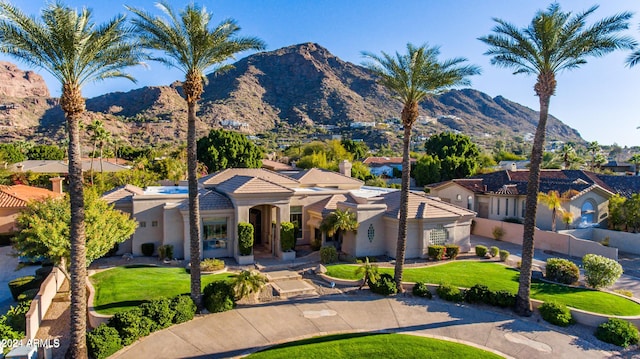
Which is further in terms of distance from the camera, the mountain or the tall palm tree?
the mountain

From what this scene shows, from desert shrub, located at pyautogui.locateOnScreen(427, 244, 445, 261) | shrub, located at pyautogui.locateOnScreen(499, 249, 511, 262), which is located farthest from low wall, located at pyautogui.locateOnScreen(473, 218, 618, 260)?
desert shrub, located at pyautogui.locateOnScreen(427, 244, 445, 261)

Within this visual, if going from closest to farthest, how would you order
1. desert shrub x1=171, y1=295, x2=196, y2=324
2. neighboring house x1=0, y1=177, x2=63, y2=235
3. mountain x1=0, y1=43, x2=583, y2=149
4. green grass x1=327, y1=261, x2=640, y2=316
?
desert shrub x1=171, y1=295, x2=196, y2=324, green grass x1=327, y1=261, x2=640, y2=316, neighboring house x1=0, y1=177, x2=63, y2=235, mountain x1=0, y1=43, x2=583, y2=149

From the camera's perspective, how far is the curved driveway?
1367cm

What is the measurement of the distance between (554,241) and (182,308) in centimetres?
2760

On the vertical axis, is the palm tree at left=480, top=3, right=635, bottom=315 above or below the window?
above

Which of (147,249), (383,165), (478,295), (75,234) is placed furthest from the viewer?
(383,165)

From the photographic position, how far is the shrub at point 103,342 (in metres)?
12.4

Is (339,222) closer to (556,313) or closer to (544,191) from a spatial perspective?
(556,313)

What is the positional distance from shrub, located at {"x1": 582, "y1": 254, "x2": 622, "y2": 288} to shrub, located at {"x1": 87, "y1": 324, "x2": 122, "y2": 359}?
70.5ft

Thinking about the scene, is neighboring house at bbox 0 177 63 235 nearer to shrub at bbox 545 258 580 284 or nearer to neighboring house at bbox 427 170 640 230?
shrub at bbox 545 258 580 284

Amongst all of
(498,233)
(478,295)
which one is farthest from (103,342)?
(498,233)

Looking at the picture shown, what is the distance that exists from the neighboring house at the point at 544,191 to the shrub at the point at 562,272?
51.5 ft

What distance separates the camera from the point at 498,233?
3481cm

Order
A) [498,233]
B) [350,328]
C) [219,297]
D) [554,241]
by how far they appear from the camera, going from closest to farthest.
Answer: [350,328] → [219,297] → [554,241] → [498,233]
